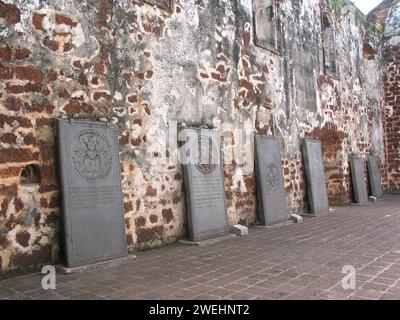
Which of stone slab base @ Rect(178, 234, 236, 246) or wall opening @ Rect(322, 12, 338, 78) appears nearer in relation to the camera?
stone slab base @ Rect(178, 234, 236, 246)

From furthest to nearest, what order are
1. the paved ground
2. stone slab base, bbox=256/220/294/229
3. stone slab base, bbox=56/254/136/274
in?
stone slab base, bbox=256/220/294/229
stone slab base, bbox=56/254/136/274
the paved ground

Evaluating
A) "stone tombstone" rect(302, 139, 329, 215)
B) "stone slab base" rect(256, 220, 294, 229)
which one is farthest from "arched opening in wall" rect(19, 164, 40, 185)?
"stone tombstone" rect(302, 139, 329, 215)

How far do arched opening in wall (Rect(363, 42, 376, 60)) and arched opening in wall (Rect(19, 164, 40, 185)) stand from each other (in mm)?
11612

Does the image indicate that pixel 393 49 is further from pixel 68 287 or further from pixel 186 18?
pixel 68 287

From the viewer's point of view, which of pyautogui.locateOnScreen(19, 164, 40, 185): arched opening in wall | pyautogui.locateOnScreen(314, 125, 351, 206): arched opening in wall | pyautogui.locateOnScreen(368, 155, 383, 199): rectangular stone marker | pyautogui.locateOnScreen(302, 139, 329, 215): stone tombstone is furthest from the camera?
pyautogui.locateOnScreen(368, 155, 383, 199): rectangular stone marker

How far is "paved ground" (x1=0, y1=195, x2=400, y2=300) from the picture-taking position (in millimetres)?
3061

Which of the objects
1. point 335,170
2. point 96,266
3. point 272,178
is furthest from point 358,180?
point 96,266

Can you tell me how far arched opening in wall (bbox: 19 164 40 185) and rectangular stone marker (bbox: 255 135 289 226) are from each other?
378cm

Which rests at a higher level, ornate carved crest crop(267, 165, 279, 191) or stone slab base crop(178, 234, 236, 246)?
ornate carved crest crop(267, 165, 279, 191)

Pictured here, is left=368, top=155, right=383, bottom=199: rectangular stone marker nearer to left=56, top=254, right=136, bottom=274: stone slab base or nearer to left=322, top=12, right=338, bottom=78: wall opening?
left=322, top=12, right=338, bottom=78: wall opening

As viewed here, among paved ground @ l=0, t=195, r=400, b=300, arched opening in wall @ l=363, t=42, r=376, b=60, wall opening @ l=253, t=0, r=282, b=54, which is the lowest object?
paved ground @ l=0, t=195, r=400, b=300

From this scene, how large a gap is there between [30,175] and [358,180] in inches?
337

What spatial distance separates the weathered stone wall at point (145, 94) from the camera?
12.6ft
